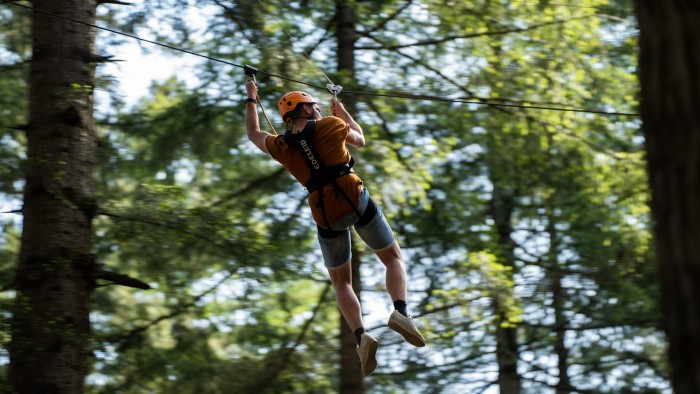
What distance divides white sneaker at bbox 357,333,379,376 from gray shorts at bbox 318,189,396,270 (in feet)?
1.87

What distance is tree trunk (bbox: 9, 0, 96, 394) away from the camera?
6.17 metres

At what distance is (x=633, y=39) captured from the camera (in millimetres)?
12008

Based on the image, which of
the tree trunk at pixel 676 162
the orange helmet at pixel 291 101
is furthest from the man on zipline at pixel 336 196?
the tree trunk at pixel 676 162

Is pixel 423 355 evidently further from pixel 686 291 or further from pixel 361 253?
pixel 686 291

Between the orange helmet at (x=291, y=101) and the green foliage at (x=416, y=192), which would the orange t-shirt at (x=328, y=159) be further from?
the green foliage at (x=416, y=192)

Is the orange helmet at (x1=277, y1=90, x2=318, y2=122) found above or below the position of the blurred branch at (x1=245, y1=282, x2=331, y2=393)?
above

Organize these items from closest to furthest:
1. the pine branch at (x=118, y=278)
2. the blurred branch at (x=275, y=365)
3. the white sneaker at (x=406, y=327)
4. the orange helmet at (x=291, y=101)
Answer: the white sneaker at (x=406, y=327)
the orange helmet at (x=291, y=101)
the pine branch at (x=118, y=278)
the blurred branch at (x=275, y=365)

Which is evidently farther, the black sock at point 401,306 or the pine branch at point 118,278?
the pine branch at point 118,278

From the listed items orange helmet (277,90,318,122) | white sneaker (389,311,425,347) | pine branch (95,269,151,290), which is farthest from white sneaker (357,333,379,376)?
pine branch (95,269,151,290)

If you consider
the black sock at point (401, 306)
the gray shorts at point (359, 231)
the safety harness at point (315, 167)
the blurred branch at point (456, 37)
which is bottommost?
the black sock at point (401, 306)

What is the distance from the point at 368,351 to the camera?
5727 mm

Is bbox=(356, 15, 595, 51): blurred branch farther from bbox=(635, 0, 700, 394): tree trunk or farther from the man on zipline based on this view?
bbox=(635, 0, 700, 394): tree trunk

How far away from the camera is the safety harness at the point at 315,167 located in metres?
5.82

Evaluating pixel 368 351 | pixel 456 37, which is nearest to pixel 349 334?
pixel 456 37
